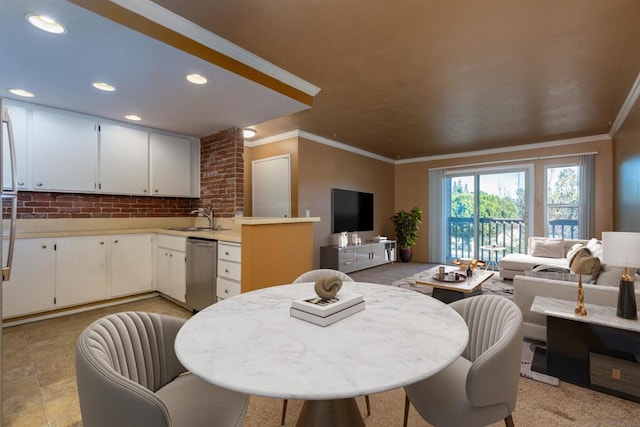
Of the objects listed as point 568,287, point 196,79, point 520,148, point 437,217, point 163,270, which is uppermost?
point 520,148

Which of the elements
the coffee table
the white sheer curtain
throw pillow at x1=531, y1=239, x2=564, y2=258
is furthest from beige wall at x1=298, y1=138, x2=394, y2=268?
throw pillow at x1=531, y1=239, x2=564, y2=258

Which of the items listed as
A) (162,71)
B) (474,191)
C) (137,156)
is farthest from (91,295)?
(474,191)

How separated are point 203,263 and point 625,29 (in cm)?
402

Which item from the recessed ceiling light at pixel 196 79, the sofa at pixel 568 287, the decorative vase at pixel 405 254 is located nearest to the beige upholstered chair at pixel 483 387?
the sofa at pixel 568 287

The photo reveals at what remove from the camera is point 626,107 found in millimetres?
3545

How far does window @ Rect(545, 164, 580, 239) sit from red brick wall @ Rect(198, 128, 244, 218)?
5.53m

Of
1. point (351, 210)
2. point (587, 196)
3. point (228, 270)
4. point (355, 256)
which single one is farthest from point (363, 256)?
point (587, 196)

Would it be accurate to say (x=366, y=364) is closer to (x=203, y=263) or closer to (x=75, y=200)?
(x=203, y=263)

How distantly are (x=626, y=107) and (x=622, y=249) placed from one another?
2931 millimetres

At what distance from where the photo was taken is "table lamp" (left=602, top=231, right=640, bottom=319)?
1.78 meters

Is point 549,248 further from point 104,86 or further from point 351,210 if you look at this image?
point 104,86

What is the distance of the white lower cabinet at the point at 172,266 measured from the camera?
10.7ft

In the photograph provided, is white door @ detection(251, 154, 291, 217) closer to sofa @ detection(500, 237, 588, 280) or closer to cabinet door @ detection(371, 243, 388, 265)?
cabinet door @ detection(371, 243, 388, 265)

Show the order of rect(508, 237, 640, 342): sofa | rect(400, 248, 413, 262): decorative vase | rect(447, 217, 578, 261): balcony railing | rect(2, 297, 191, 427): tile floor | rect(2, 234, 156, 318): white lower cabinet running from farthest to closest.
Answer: rect(400, 248, 413, 262): decorative vase < rect(447, 217, 578, 261): balcony railing < rect(2, 234, 156, 318): white lower cabinet < rect(508, 237, 640, 342): sofa < rect(2, 297, 191, 427): tile floor
